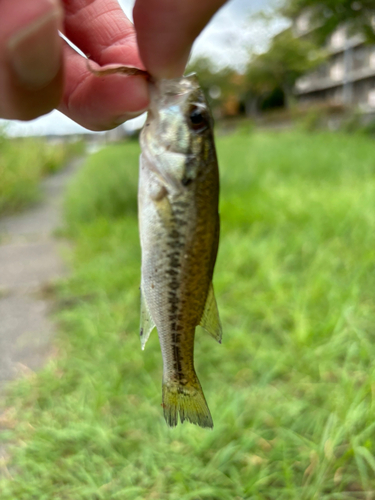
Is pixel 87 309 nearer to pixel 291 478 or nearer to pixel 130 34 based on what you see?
pixel 291 478

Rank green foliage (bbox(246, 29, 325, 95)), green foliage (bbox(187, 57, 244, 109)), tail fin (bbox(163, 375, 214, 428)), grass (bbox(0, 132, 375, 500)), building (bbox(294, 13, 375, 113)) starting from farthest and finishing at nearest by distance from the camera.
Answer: building (bbox(294, 13, 375, 113)) < green foliage (bbox(246, 29, 325, 95)) < green foliage (bbox(187, 57, 244, 109)) < grass (bbox(0, 132, 375, 500)) < tail fin (bbox(163, 375, 214, 428))

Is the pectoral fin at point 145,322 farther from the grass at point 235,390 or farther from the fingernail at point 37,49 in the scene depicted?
the grass at point 235,390

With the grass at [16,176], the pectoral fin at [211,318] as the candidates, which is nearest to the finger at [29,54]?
the pectoral fin at [211,318]

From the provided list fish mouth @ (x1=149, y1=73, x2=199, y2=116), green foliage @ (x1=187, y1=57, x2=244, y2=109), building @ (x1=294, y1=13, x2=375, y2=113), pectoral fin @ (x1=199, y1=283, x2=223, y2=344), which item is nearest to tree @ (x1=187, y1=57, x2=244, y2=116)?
green foliage @ (x1=187, y1=57, x2=244, y2=109)

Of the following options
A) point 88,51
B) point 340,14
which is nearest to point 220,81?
point 340,14

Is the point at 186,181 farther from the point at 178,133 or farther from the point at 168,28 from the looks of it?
the point at 168,28

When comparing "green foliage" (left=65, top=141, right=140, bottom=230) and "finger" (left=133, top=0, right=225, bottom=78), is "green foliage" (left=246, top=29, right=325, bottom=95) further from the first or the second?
"finger" (left=133, top=0, right=225, bottom=78)

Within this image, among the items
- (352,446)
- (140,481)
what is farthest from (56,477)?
(352,446)
